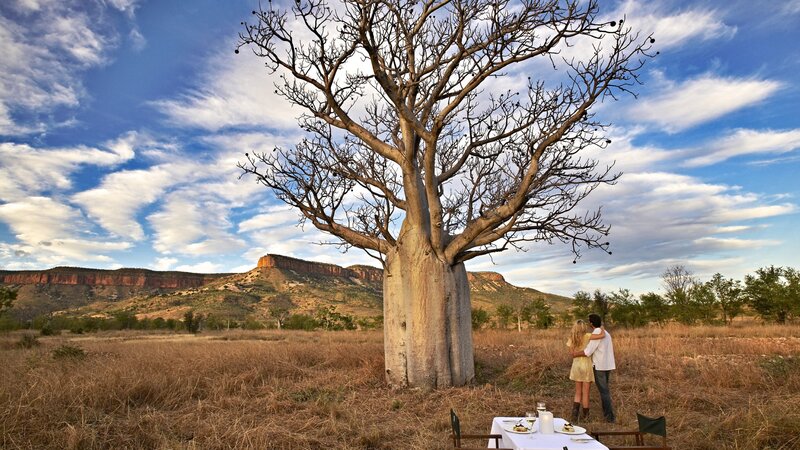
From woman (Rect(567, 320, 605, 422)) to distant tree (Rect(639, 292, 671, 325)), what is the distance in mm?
26279

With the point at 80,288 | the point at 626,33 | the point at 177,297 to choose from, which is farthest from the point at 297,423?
the point at 80,288

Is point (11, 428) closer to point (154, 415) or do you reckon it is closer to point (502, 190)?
point (154, 415)

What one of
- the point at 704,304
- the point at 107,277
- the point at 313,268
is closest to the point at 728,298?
the point at 704,304

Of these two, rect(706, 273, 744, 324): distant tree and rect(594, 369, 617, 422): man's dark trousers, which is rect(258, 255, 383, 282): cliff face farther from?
rect(594, 369, 617, 422): man's dark trousers

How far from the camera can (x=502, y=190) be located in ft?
33.8

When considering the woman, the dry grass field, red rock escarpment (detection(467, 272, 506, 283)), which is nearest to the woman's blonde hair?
the woman

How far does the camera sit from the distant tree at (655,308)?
2962 cm

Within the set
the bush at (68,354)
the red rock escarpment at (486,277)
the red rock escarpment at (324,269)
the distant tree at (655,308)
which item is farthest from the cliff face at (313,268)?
the bush at (68,354)

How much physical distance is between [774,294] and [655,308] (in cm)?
615

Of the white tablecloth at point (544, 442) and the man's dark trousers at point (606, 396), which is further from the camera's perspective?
the man's dark trousers at point (606, 396)

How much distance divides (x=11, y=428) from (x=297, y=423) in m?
2.83

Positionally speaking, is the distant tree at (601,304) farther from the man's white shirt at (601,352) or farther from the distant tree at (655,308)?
the man's white shirt at (601,352)

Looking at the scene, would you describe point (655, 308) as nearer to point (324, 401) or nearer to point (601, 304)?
point (601, 304)

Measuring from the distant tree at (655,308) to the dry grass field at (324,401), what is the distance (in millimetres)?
21475
